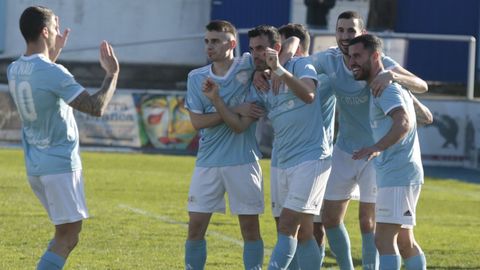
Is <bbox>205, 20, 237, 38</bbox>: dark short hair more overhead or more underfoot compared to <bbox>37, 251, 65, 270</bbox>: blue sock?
more overhead

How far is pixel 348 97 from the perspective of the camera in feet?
32.7

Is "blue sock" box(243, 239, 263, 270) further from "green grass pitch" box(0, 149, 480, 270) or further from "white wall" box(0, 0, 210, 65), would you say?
"white wall" box(0, 0, 210, 65)

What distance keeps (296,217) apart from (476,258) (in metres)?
3.86

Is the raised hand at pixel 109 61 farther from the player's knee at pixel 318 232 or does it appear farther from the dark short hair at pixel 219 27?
the player's knee at pixel 318 232

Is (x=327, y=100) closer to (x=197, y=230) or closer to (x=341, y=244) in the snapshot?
(x=341, y=244)

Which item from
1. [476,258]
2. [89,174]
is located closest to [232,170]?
[476,258]

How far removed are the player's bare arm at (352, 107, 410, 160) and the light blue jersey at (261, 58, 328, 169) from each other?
68 cm

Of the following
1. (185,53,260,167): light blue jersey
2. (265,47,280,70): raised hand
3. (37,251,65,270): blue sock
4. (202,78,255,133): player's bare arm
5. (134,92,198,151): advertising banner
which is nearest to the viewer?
(37,251,65,270): blue sock

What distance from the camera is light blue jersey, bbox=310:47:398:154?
993 centimetres

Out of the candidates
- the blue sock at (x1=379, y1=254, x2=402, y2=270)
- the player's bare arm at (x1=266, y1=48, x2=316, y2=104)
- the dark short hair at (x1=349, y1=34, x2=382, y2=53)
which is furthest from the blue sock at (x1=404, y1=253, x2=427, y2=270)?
the dark short hair at (x1=349, y1=34, x2=382, y2=53)

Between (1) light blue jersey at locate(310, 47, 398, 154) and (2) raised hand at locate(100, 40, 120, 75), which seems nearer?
(2) raised hand at locate(100, 40, 120, 75)

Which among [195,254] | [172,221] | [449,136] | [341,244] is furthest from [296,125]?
[449,136]

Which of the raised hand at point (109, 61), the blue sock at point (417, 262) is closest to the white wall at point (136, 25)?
the blue sock at point (417, 262)

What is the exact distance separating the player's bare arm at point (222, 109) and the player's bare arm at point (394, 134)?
3.62 feet
